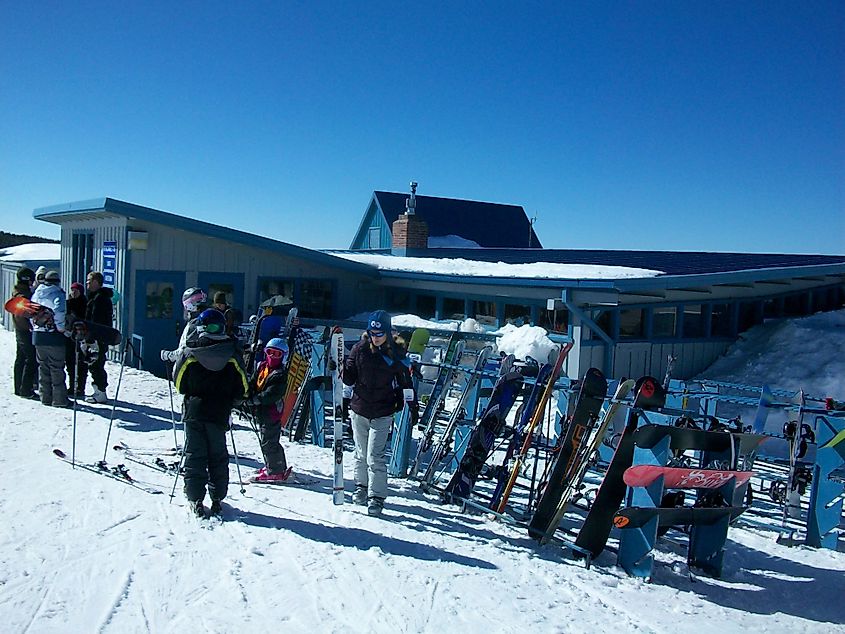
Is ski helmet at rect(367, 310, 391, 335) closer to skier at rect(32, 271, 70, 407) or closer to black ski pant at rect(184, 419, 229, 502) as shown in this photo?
black ski pant at rect(184, 419, 229, 502)

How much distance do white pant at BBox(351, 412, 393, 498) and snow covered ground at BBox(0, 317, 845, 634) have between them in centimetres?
26

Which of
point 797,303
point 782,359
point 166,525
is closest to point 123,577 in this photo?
point 166,525

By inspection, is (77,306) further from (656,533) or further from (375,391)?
(656,533)

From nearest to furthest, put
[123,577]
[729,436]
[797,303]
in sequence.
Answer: [123,577], [729,436], [797,303]

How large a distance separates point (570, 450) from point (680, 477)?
974 mm

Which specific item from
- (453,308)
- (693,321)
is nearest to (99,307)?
(453,308)

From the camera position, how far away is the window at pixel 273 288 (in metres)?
15.0

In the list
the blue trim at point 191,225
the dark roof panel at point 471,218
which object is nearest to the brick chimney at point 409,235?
the blue trim at point 191,225

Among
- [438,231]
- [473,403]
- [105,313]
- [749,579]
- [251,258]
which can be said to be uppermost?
[438,231]

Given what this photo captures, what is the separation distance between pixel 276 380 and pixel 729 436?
3914mm

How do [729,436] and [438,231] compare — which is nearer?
[729,436]

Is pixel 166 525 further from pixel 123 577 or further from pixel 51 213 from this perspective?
pixel 51 213

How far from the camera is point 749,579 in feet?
17.0

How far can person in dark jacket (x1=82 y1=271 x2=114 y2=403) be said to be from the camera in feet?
30.3
